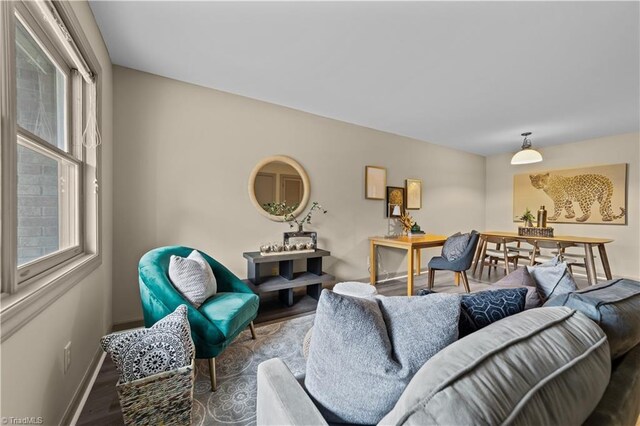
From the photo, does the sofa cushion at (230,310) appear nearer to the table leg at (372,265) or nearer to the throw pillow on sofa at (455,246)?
the table leg at (372,265)

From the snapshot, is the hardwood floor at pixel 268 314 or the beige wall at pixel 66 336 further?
the hardwood floor at pixel 268 314

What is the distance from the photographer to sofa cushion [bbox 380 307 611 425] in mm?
460

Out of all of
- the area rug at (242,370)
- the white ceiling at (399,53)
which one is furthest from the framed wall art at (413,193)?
the area rug at (242,370)

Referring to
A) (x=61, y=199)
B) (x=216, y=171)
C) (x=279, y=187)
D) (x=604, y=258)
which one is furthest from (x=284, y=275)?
(x=604, y=258)

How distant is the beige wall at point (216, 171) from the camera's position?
8.04 ft

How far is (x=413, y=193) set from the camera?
14.8ft

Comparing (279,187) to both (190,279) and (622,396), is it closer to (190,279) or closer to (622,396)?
(190,279)

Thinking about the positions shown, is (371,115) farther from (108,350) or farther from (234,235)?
(108,350)

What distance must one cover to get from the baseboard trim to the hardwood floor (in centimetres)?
2

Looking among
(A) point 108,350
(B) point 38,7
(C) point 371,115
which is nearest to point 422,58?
(C) point 371,115

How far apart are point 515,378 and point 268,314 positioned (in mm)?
2547

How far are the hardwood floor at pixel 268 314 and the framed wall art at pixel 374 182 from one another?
1367 mm

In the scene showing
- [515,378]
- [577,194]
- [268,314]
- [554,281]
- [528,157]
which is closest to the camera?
[515,378]

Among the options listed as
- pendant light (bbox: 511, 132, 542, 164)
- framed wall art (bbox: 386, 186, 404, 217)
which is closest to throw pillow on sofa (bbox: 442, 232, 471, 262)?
framed wall art (bbox: 386, 186, 404, 217)
